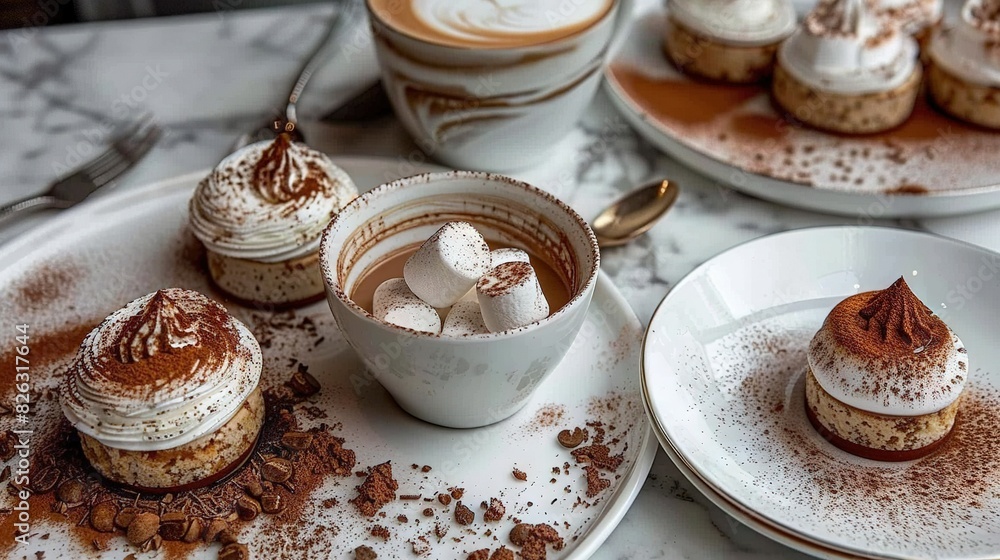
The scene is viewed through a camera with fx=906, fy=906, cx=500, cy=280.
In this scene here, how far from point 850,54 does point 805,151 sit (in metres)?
0.23

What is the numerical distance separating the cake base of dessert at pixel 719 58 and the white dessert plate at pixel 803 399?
667 millimetres

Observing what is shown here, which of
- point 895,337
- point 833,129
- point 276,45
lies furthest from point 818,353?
point 276,45

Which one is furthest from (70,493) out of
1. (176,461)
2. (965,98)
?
(965,98)

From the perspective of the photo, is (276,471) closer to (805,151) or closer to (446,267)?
(446,267)

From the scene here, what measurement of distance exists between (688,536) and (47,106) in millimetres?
1684

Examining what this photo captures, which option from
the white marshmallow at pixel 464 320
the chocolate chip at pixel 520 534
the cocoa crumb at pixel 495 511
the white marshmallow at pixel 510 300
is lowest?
the cocoa crumb at pixel 495 511

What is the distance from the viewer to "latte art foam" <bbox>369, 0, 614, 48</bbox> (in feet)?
5.50

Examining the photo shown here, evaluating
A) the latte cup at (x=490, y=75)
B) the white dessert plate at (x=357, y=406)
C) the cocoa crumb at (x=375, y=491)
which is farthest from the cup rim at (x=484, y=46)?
the cocoa crumb at (x=375, y=491)

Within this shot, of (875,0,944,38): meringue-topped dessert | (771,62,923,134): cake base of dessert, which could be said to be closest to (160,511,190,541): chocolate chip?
(771,62,923,134): cake base of dessert

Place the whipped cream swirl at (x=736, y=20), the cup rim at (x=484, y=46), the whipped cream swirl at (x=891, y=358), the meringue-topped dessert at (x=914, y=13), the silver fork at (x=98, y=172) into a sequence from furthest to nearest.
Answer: the meringue-topped dessert at (x=914, y=13) < the whipped cream swirl at (x=736, y=20) < the silver fork at (x=98, y=172) < the cup rim at (x=484, y=46) < the whipped cream swirl at (x=891, y=358)

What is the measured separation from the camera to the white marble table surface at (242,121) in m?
1.72

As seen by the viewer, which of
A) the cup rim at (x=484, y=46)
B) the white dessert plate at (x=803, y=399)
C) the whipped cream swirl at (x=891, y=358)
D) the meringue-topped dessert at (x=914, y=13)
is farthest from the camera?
the meringue-topped dessert at (x=914, y=13)

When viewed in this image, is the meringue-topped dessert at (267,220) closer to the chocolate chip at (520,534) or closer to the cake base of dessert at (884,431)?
the chocolate chip at (520,534)

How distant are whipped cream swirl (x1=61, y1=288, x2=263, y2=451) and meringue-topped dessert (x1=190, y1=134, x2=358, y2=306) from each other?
240 millimetres
